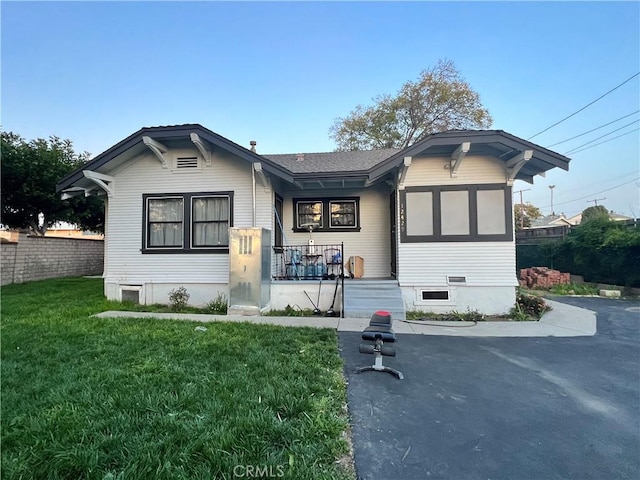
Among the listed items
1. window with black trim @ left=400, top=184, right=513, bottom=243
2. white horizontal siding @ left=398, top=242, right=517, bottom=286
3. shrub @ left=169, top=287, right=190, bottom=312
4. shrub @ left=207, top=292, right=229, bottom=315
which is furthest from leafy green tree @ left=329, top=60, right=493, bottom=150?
shrub @ left=169, top=287, right=190, bottom=312

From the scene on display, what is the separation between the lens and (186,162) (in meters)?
7.98

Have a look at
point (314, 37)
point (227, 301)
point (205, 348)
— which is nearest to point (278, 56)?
point (314, 37)

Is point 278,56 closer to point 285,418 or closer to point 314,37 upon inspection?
point 314,37

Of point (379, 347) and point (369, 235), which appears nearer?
point (379, 347)

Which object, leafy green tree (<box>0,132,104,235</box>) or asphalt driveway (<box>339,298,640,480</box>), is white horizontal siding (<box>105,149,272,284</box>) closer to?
asphalt driveway (<box>339,298,640,480</box>)

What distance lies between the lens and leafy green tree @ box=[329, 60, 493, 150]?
2038cm

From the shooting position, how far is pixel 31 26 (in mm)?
7473

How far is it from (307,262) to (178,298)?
11.2ft

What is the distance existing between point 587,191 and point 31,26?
2125 inches

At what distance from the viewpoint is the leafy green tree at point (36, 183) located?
12.0m

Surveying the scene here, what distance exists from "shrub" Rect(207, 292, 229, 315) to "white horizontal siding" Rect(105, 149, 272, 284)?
396 millimetres

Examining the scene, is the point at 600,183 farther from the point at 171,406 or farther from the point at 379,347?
the point at 171,406

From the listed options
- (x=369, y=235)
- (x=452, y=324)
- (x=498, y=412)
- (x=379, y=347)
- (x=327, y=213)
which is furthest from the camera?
(x=327, y=213)

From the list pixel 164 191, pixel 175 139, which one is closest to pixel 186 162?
pixel 175 139
